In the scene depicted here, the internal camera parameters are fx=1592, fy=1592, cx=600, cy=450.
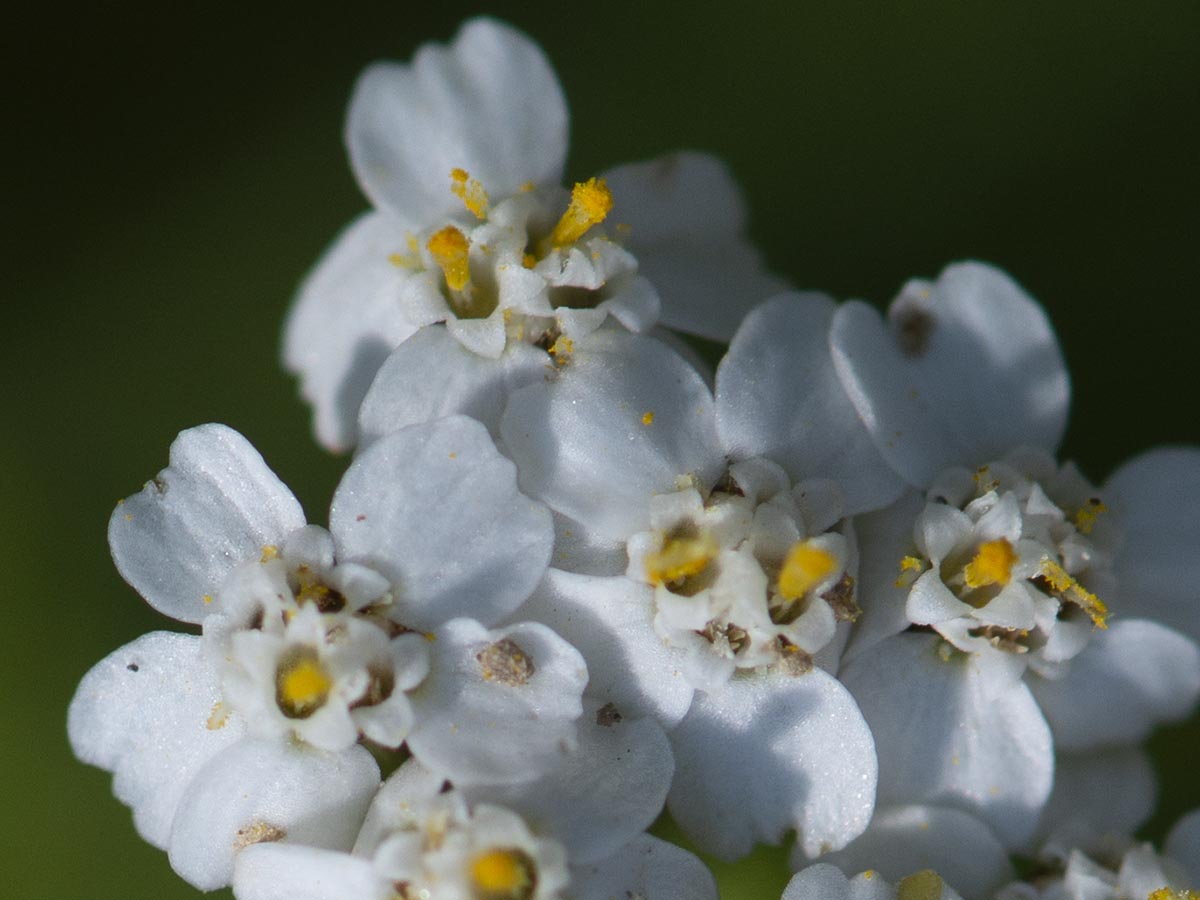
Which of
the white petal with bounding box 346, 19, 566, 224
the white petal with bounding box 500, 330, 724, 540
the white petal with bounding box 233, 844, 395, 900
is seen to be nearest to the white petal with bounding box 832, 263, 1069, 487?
the white petal with bounding box 500, 330, 724, 540

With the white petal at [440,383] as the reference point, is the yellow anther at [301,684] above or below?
below

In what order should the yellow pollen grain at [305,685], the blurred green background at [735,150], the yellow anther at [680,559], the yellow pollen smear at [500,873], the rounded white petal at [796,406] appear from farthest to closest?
1. the blurred green background at [735,150]
2. the rounded white petal at [796,406]
3. the yellow anther at [680,559]
4. the yellow pollen grain at [305,685]
5. the yellow pollen smear at [500,873]

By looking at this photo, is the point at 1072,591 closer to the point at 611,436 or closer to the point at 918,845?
the point at 918,845

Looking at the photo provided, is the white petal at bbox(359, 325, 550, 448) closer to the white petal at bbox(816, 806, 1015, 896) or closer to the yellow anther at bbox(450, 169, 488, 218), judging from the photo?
the yellow anther at bbox(450, 169, 488, 218)

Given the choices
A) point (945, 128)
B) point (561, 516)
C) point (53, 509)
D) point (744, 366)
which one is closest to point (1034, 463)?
point (744, 366)

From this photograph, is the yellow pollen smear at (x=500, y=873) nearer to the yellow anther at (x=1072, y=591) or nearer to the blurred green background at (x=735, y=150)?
the yellow anther at (x=1072, y=591)

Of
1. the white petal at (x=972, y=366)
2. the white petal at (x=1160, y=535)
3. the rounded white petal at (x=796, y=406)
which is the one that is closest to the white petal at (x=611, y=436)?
the rounded white petal at (x=796, y=406)

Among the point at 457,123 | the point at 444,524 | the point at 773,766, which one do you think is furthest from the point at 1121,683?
the point at 457,123
